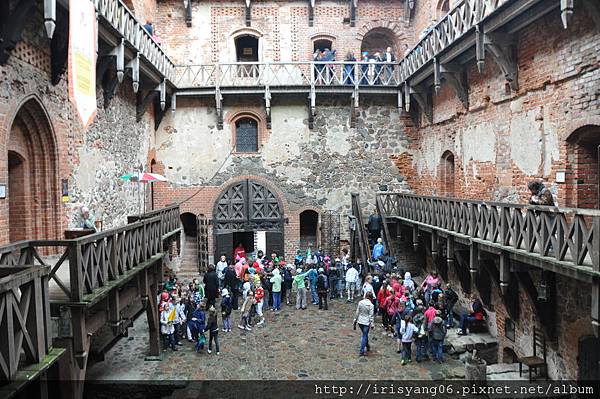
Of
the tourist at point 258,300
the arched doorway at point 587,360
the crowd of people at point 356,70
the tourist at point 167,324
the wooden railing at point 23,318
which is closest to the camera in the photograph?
the wooden railing at point 23,318

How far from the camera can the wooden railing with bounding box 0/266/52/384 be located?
3.93 meters

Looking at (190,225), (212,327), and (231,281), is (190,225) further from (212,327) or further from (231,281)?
(212,327)

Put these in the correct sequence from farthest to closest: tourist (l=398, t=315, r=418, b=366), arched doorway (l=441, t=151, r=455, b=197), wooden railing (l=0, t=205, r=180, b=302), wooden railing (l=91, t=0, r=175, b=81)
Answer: arched doorway (l=441, t=151, r=455, b=197) < wooden railing (l=91, t=0, r=175, b=81) < tourist (l=398, t=315, r=418, b=366) < wooden railing (l=0, t=205, r=180, b=302)

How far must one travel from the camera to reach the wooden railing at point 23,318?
393 centimetres

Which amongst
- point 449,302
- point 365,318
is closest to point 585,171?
point 449,302

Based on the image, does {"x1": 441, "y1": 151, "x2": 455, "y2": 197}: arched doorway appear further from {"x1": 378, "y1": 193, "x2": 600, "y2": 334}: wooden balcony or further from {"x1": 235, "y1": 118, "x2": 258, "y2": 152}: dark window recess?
{"x1": 235, "y1": 118, "x2": 258, "y2": 152}: dark window recess

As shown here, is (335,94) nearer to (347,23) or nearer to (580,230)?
(347,23)

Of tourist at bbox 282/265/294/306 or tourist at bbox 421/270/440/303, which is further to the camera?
tourist at bbox 282/265/294/306

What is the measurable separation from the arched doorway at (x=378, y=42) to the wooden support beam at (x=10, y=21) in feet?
44.9

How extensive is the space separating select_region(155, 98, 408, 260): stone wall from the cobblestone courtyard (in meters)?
6.58

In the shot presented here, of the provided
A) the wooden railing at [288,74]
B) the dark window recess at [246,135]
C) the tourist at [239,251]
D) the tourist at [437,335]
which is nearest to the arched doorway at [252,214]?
the tourist at [239,251]

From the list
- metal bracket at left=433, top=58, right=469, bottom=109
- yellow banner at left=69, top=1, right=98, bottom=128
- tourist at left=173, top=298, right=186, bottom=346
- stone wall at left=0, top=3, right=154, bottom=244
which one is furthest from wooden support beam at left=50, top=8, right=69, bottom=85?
metal bracket at left=433, top=58, right=469, bottom=109

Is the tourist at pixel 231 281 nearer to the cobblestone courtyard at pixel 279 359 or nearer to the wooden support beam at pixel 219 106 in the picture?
the cobblestone courtyard at pixel 279 359

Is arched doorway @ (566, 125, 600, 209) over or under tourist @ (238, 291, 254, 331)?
over
